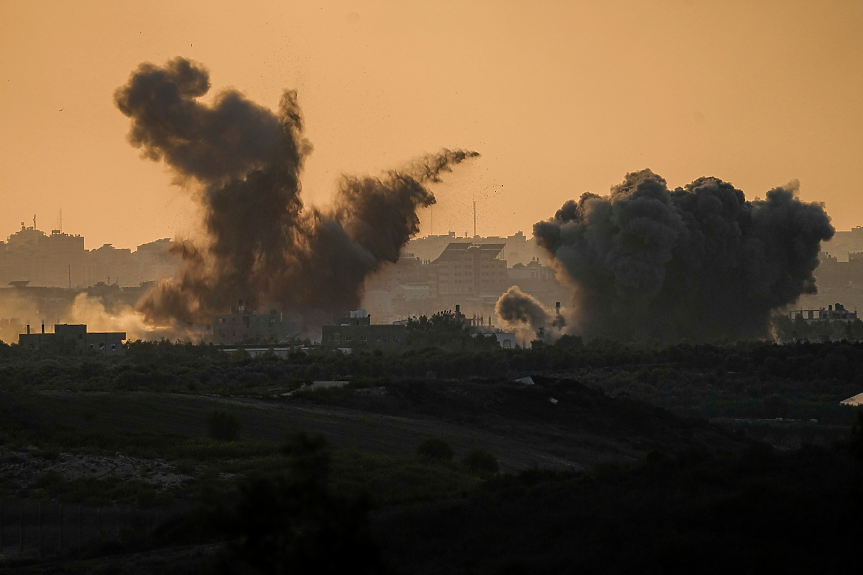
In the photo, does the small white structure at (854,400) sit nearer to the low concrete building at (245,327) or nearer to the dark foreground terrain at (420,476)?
the dark foreground terrain at (420,476)

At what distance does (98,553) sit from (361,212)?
91409 millimetres

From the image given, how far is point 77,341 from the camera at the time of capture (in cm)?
11512

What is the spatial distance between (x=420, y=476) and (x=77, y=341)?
87.2m

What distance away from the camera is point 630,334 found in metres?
111

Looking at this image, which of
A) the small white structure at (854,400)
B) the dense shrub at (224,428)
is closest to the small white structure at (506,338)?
the small white structure at (854,400)

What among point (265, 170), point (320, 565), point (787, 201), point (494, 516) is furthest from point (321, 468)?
point (787, 201)

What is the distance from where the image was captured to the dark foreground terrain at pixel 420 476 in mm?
17938

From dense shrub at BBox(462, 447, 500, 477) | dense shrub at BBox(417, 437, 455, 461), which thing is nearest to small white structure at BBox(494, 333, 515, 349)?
dense shrub at BBox(417, 437, 455, 461)

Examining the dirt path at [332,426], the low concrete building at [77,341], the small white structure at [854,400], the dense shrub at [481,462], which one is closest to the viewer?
the dense shrub at [481,462]

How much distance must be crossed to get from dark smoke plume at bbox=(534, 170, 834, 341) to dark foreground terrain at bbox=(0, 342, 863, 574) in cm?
3000

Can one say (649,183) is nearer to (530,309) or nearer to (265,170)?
(530,309)

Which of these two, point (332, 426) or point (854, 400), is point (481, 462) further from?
point (854, 400)

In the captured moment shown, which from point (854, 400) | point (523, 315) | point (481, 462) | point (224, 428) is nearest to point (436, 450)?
point (481, 462)

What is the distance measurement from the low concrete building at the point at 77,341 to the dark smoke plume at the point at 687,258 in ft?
142
